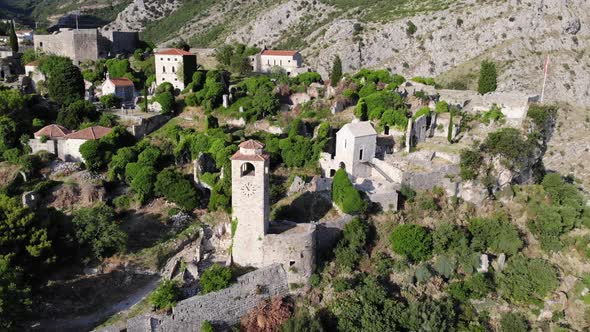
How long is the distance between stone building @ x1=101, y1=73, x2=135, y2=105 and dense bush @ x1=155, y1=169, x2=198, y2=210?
15.6 m

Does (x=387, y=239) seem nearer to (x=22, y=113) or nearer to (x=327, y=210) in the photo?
(x=327, y=210)

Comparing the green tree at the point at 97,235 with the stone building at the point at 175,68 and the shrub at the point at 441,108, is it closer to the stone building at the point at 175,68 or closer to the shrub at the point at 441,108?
the stone building at the point at 175,68

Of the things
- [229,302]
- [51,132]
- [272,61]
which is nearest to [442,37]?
[272,61]

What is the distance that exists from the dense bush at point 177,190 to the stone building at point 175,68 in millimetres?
16386

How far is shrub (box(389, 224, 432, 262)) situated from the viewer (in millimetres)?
25875

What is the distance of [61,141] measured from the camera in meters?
35.0

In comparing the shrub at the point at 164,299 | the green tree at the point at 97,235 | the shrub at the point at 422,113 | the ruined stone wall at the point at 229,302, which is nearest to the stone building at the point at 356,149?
the shrub at the point at 422,113

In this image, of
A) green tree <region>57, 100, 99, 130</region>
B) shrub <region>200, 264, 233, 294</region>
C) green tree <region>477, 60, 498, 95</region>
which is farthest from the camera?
green tree <region>477, 60, 498, 95</region>

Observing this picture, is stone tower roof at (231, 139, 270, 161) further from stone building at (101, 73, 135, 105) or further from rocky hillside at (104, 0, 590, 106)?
rocky hillside at (104, 0, 590, 106)

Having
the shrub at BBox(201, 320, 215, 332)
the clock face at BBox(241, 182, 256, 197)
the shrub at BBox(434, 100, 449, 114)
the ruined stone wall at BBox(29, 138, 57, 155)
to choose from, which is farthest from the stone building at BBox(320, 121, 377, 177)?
the ruined stone wall at BBox(29, 138, 57, 155)

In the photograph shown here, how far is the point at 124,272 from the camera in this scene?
82.4 feet

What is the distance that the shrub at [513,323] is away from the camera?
949 inches

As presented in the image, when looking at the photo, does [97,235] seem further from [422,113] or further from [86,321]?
[422,113]

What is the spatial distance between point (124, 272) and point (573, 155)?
47446mm
